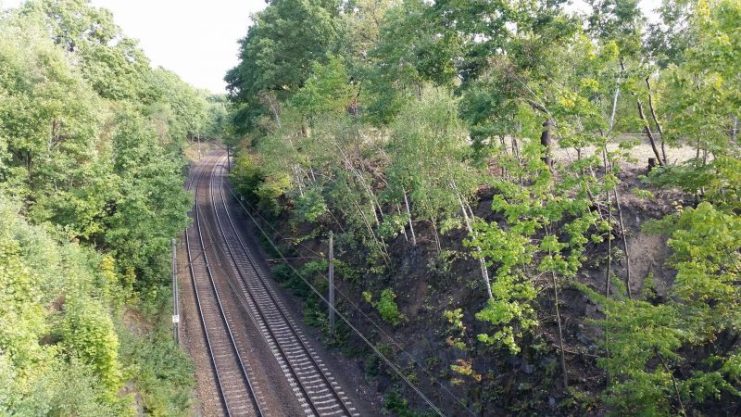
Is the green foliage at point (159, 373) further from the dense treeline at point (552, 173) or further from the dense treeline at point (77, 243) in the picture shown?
the dense treeline at point (552, 173)

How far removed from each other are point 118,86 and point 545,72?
3028 centimetres

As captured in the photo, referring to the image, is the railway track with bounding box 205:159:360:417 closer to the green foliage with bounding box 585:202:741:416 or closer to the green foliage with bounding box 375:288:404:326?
the green foliage with bounding box 375:288:404:326

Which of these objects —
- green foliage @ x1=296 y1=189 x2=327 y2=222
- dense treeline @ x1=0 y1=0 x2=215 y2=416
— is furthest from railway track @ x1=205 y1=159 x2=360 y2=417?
green foliage @ x1=296 y1=189 x2=327 y2=222

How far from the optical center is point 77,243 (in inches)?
883

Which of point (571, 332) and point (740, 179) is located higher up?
point (740, 179)

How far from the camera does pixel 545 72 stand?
14969mm

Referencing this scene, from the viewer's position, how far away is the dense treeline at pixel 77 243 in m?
14.1

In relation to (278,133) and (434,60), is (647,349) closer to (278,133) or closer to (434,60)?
(434,60)

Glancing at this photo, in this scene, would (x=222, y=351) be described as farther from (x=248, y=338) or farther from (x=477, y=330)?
(x=477, y=330)

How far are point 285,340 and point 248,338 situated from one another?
189cm

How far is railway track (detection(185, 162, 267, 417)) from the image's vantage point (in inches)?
783

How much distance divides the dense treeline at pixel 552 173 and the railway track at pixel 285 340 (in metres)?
3.99

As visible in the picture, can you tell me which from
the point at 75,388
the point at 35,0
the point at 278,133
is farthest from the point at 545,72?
the point at 35,0

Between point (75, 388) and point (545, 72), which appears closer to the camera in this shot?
point (75, 388)
